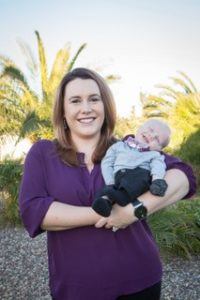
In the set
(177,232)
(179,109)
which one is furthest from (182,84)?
(177,232)

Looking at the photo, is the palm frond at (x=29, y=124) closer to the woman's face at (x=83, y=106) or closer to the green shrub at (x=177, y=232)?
the green shrub at (x=177, y=232)

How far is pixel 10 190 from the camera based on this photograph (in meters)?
8.14

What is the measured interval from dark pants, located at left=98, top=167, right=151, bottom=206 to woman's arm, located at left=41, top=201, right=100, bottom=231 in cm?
12

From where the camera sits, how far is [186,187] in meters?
2.06

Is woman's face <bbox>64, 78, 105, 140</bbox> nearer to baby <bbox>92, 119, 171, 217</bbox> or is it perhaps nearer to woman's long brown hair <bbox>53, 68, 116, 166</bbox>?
woman's long brown hair <bbox>53, 68, 116, 166</bbox>

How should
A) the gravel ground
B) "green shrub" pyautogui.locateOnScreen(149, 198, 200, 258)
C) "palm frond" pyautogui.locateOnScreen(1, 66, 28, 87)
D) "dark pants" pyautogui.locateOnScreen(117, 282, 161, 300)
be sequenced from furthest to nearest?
"palm frond" pyautogui.locateOnScreen(1, 66, 28, 87), "green shrub" pyautogui.locateOnScreen(149, 198, 200, 258), the gravel ground, "dark pants" pyautogui.locateOnScreen(117, 282, 161, 300)

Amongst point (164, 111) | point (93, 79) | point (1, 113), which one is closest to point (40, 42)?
point (1, 113)

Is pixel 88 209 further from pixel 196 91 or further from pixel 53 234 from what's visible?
pixel 196 91

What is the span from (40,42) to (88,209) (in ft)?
39.7

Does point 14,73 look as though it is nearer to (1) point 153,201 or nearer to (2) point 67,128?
(2) point 67,128

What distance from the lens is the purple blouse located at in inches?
75.2

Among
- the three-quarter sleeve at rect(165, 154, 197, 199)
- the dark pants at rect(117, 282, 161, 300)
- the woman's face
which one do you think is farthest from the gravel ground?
the woman's face

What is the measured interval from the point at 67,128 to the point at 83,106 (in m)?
0.22

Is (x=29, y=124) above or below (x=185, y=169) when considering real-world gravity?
below
